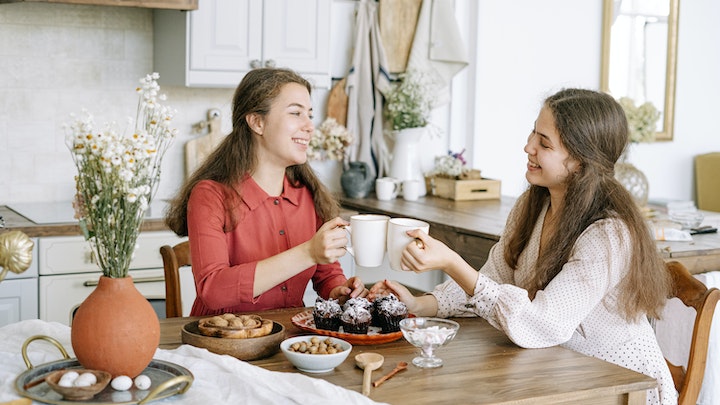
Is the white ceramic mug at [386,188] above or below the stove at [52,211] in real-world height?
above

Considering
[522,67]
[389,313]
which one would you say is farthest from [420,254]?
[522,67]

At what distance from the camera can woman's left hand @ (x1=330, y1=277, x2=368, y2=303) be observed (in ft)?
7.38

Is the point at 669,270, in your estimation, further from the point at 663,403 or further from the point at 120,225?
the point at 120,225

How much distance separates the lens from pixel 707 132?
233 inches

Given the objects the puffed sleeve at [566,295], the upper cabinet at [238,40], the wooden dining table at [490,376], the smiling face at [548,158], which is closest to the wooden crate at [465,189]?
the upper cabinet at [238,40]

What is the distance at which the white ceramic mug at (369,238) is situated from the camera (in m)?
1.95

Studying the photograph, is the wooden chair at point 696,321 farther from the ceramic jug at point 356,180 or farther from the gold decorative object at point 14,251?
the ceramic jug at point 356,180

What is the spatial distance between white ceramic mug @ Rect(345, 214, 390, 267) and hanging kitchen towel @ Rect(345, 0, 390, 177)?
2.39 m

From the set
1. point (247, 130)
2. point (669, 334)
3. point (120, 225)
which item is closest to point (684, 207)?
point (669, 334)


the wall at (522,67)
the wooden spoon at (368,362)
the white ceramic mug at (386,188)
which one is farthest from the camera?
the wall at (522,67)

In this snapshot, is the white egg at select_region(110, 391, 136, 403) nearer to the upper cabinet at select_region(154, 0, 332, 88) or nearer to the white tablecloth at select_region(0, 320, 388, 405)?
the white tablecloth at select_region(0, 320, 388, 405)

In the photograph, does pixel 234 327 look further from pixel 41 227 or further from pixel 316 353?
pixel 41 227

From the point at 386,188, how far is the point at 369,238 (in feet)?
7.47

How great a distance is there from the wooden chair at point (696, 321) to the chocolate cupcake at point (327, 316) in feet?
2.72
